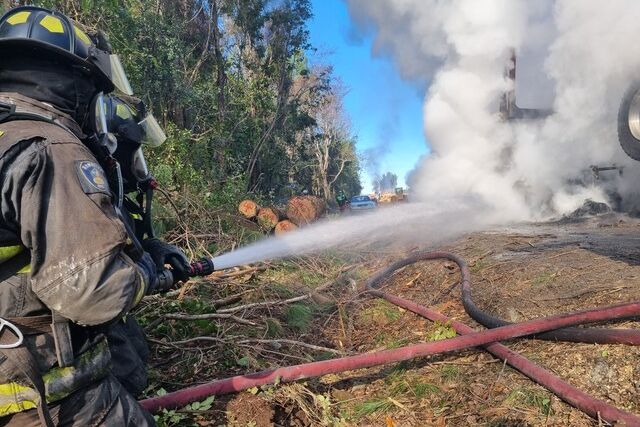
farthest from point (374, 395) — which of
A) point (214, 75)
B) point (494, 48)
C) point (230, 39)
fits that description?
point (230, 39)

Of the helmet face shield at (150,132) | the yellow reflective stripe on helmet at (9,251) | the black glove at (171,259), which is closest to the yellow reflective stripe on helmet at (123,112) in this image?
the helmet face shield at (150,132)

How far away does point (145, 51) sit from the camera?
10.3 metres

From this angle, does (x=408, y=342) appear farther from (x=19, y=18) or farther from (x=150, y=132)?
(x=19, y=18)

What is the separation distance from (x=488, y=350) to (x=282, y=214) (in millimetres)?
6954

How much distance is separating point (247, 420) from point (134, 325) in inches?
32.4

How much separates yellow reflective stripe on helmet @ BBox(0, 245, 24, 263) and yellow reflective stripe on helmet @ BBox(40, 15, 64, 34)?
2.49 ft

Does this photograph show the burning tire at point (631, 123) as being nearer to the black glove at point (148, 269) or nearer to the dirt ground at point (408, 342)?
the dirt ground at point (408, 342)

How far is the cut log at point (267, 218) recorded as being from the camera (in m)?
8.91

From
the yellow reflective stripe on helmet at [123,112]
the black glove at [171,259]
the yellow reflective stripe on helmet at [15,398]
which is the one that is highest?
the yellow reflective stripe on helmet at [123,112]

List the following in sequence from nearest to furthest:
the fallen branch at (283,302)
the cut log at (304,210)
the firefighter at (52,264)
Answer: the firefighter at (52,264) < the fallen branch at (283,302) < the cut log at (304,210)

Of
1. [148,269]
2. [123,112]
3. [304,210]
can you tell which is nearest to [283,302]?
[123,112]

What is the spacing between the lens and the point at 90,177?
1.30m

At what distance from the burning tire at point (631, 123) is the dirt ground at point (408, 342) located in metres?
1.12

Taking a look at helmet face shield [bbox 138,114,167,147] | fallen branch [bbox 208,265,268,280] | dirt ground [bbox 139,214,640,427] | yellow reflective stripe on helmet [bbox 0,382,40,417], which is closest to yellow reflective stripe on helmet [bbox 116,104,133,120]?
helmet face shield [bbox 138,114,167,147]
